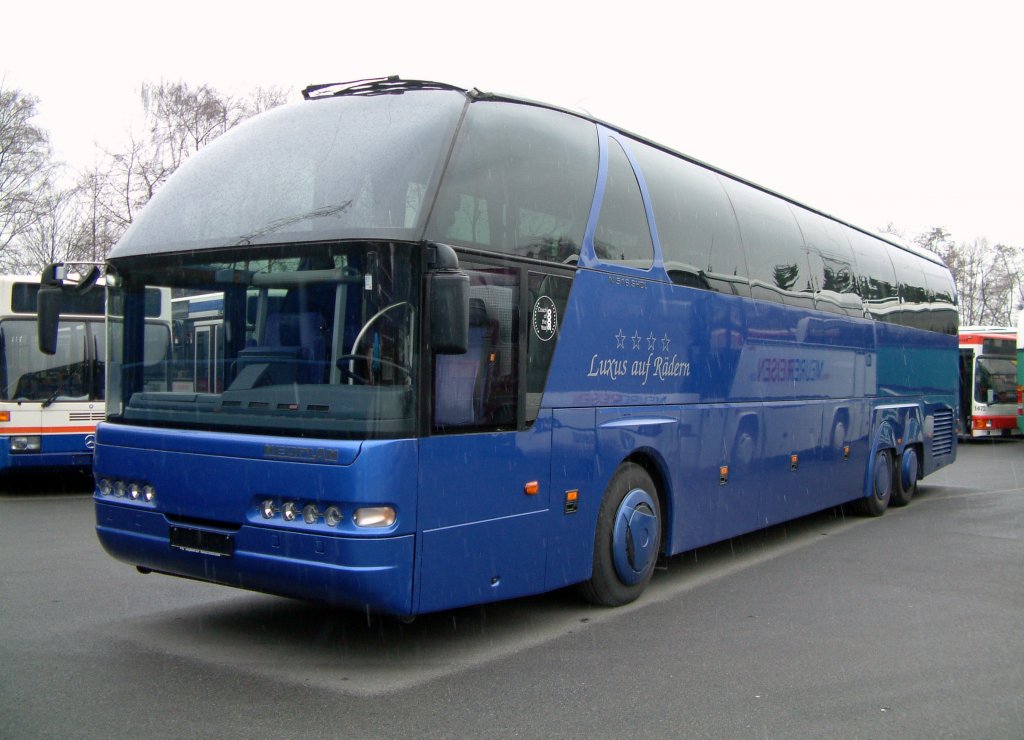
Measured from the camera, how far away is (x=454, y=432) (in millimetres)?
5711

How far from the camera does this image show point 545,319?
6523 millimetres

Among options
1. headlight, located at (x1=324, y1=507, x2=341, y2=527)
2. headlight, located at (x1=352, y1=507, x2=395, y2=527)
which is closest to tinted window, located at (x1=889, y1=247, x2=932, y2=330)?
headlight, located at (x1=352, y1=507, x2=395, y2=527)

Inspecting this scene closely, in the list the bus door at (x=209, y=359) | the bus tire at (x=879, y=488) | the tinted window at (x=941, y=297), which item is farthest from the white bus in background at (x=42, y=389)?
the tinted window at (x=941, y=297)

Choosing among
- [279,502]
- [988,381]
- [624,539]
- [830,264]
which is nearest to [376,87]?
[279,502]

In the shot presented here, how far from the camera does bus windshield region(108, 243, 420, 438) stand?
17.7ft

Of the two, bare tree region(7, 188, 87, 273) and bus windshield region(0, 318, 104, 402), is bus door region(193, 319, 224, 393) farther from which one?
bare tree region(7, 188, 87, 273)

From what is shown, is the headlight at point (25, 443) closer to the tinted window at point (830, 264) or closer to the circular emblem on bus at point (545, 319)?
the circular emblem on bus at point (545, 319)

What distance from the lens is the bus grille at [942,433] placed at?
15445 millimetres

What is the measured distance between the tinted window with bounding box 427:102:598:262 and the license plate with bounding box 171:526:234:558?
83.1 inches

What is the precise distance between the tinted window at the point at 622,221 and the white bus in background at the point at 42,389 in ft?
28.2

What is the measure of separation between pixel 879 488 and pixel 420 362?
956 centimetres

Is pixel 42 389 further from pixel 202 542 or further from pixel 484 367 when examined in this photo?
pixel 484 367

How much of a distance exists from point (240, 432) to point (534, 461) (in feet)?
6.02

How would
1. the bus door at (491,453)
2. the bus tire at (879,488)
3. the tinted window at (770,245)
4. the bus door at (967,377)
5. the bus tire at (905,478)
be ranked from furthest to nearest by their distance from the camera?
the bus door at (967,377) → the bus tire at (905,478) → the bus tire at (879,488) → the tinted window at (770,245) → the bus door at (491,453)
